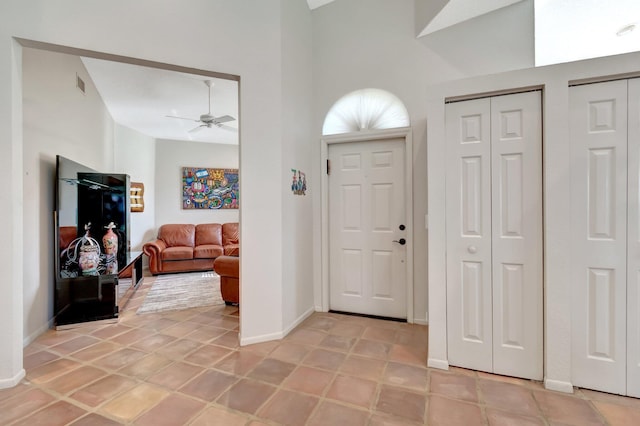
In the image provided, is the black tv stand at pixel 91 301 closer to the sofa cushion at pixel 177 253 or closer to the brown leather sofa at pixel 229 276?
the brown leather sofa at pixel 229 276

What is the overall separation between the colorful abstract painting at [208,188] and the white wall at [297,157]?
4423mm

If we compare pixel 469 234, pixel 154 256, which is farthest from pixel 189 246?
pixel 469 234

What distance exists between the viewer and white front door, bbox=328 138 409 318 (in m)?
3.17

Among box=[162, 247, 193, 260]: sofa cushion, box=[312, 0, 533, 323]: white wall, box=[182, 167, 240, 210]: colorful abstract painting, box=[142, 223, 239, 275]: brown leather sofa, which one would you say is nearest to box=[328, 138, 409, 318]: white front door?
box=[312, 0, 533, 323]: white wall

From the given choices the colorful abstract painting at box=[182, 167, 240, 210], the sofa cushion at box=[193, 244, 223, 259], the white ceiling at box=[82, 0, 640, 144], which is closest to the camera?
the white ceiling at box=[82, 0, 640, 144]

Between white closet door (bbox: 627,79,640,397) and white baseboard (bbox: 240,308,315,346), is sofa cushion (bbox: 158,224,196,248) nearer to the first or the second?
white baseboard (bbox: 240,308,315,346)

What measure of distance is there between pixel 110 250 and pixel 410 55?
4238 millimetres

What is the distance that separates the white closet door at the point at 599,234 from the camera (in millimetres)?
1854

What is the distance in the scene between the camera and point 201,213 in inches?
277

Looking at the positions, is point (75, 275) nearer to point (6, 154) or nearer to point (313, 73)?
point (6, 154)

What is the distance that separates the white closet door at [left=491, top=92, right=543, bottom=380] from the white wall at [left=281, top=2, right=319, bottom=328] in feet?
5.91

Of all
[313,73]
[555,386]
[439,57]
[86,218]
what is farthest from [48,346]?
[439,57]

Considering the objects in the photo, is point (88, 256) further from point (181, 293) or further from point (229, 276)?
point (229, 276)

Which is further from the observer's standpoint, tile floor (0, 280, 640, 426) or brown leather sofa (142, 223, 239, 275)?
brown leather sofa (142, 223, 239, 275)
